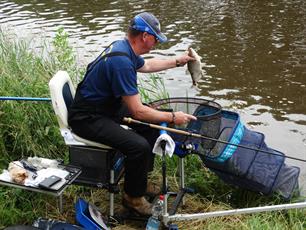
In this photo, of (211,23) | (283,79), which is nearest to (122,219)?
(283,79)

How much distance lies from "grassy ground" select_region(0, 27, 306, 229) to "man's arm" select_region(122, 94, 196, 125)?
3.10 feet

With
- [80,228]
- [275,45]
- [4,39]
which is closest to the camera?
[80,228]

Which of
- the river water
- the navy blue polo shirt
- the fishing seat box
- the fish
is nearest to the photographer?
the navy blue polo shirt

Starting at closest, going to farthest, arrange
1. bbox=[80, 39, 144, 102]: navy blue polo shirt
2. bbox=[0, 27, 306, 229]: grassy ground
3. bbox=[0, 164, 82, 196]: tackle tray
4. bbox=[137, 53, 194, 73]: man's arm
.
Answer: bbox=[0, 164, 82, 196]: tackle tray
bbox=[80, 39, 144, 102]: navy blue polo shirt
bbox=[0, 27, 306, 229]: grassy ground
bbox=[137, 53, 194, 73]: man's arm

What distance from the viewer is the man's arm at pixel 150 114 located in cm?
379

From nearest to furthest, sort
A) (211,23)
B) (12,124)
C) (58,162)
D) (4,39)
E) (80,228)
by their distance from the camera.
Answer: (80,228) < (58,162) < (12,124) < (4,39) < (211,23)

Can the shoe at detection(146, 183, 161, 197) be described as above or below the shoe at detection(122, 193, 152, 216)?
→ below

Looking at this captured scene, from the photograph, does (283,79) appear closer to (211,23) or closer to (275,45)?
(275,45)

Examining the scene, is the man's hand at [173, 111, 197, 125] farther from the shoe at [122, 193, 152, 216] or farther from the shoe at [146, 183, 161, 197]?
the shoe at [146, 183, 161, 197]

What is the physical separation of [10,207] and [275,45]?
7.48m

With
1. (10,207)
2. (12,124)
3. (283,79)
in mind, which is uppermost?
(12,124)

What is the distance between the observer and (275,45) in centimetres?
1022

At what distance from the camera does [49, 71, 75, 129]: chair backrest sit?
12.7 ft

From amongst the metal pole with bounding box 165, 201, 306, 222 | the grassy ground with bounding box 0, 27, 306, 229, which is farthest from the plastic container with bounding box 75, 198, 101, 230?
the metal pole with bounding box 165, 201, 306, 222
